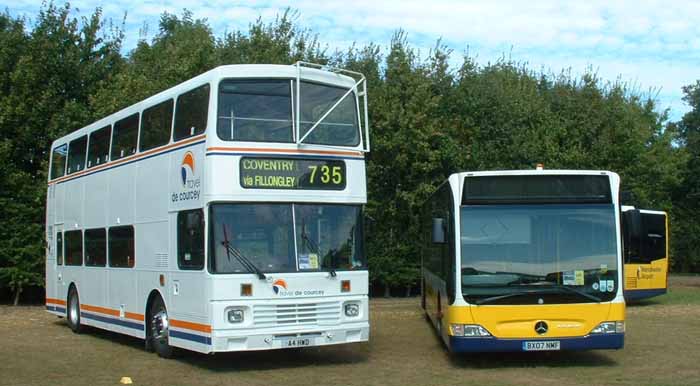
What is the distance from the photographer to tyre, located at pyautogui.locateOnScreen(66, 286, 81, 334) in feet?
62.3

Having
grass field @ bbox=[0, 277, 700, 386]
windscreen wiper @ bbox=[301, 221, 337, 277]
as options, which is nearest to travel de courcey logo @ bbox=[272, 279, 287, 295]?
windscreen wiper @ bbox=[301, 221, 337, 277]

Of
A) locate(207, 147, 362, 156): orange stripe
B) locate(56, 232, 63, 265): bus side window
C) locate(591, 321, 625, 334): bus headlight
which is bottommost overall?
locate(591, 321, 625, 334): bus headlight

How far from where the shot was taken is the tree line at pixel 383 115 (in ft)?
90.7

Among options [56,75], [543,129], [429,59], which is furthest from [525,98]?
[56,75]

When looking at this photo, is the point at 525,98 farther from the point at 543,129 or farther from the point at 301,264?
the point at 301,264

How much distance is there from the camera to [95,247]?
17.7m

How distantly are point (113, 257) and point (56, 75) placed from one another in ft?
47.6

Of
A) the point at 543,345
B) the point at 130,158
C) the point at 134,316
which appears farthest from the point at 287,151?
the point at 134,316

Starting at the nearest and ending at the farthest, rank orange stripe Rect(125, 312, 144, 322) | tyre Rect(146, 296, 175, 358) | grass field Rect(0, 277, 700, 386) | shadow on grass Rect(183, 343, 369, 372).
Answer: grass field Rect(0, 277, 700, 386) < shadow on grass Rect(183, 343, 369, 372) < tyre Rect(146, 296, 175, 358) < orange stripe Rect(125, 312, 144, 322)

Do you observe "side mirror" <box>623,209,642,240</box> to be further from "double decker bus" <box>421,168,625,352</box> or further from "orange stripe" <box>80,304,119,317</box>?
"orange stripe" <box>80,304,119,317</box>

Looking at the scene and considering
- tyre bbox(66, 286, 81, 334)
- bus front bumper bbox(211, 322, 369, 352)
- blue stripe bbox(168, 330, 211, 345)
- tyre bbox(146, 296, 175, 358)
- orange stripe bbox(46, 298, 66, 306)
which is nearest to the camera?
bus front bumper bbox(211, 322, 369, 352)

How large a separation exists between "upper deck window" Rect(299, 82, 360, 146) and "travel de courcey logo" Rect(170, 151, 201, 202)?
170 centimetres

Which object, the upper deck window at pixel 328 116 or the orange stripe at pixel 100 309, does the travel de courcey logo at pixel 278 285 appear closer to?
the upper deck window at pixel 328 116

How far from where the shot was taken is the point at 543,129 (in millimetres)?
32875
